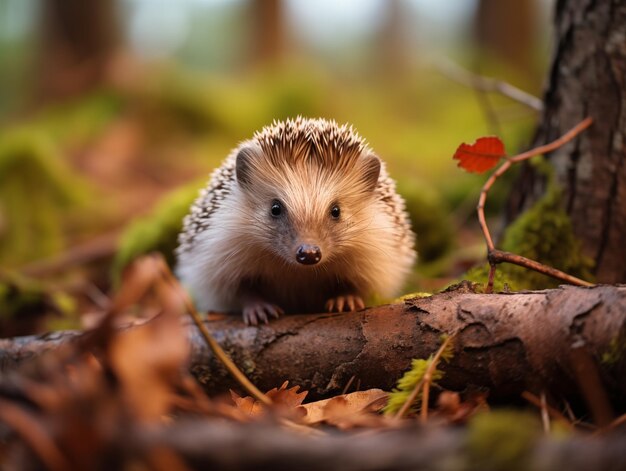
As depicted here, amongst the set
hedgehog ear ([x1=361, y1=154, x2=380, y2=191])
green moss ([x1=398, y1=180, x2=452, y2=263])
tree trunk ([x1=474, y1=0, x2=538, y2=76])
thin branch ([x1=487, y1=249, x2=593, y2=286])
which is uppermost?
tree trunk ([x1=474, y1=0, x2=538, y2=76])

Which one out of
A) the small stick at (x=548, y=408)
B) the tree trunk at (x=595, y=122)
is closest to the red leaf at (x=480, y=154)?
the tree trunk at (x=595, y=122)

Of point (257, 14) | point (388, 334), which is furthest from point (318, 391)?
point (257, 14)

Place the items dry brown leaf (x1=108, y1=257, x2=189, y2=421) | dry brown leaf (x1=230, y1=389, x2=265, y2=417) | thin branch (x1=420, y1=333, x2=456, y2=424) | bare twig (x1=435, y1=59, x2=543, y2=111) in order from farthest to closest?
1. bare twig (x1=435, y1=59, x2=543, y2=111)
2. dry brown leaf (x1=230, y1=389, x2=265, y2=417)
3. thin branch (x1=420, y1=333, x2=456, y2=424)
4. dry brown leaf (x1=108, y1=257, x2=189, y2=421)

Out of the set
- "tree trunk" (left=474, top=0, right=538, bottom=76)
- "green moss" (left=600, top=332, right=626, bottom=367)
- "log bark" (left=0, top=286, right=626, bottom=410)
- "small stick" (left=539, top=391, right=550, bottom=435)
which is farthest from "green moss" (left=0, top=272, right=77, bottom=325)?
"tree trunk" (left=474, top=0, right=538, bottom=76)

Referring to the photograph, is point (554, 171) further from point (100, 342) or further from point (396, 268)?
point (100, 342)

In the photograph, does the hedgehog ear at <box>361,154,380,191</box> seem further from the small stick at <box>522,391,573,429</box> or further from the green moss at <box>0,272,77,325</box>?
the green moss at <box>0,272,77,325</box>

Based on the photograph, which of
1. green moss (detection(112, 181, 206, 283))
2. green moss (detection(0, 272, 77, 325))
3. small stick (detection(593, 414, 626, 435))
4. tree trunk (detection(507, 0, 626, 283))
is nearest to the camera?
small stick (detection(593, 414, 626, 435))
